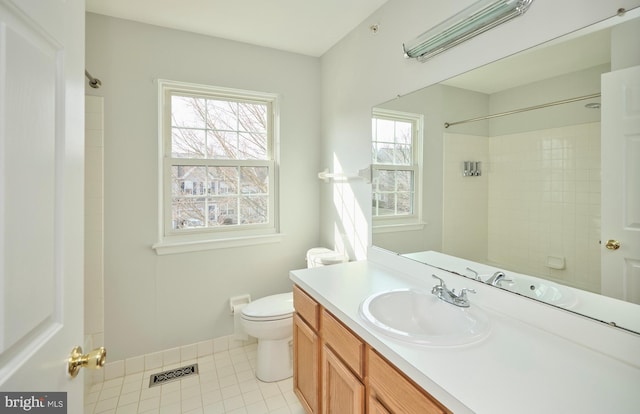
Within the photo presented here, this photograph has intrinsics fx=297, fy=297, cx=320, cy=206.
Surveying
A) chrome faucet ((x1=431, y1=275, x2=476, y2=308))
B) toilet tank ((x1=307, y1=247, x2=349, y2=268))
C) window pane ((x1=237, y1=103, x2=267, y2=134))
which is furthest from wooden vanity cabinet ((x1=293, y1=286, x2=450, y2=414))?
window pane ((x1=237, y1=103, x2=267, y2=134))

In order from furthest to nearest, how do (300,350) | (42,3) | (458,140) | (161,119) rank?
(161,119), (300,350), (458,140), (42,3)

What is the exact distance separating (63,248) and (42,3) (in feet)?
1.59

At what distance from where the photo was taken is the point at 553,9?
1.06 meters

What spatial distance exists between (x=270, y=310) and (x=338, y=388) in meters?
0.87

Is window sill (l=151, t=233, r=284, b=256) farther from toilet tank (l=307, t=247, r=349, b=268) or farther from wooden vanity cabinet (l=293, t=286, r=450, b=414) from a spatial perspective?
wooden vanity cabinet (l=293, t=286, r=450, b=414)

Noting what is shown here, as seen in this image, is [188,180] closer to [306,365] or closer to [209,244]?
[209,244]

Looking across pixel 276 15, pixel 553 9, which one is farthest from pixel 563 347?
pixel 276 15

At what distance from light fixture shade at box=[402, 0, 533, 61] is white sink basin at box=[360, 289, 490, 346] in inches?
46.4

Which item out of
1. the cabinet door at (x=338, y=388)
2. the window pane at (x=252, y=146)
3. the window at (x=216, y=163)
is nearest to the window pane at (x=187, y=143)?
the window at (x=216, y=163)

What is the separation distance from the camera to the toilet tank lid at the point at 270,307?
2006 millimetres

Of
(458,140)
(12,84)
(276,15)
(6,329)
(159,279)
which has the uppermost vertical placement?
(276,15)

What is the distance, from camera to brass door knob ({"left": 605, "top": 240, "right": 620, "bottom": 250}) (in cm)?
95

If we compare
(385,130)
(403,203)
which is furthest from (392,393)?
(385,130)

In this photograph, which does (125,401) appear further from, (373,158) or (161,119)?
(373,158)
